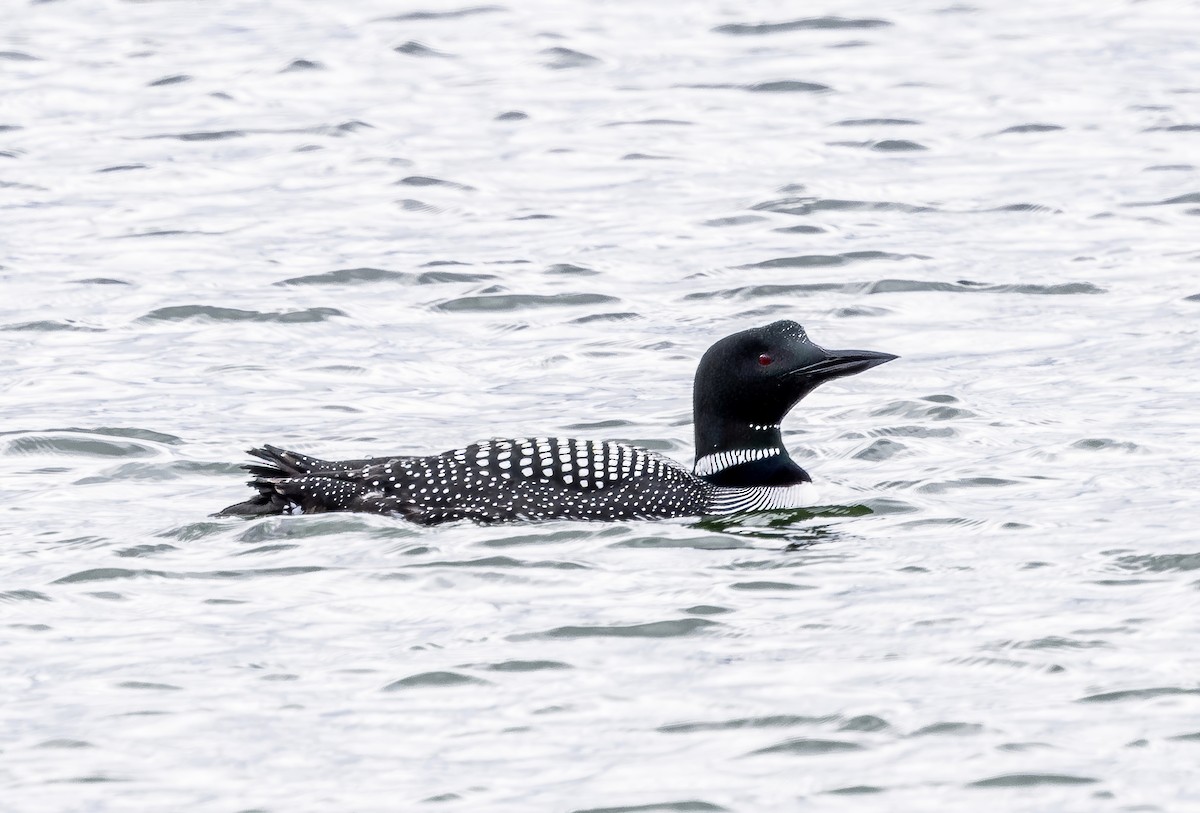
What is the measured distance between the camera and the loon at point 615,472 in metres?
7.81

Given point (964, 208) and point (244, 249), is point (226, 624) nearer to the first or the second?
point (244, 249)

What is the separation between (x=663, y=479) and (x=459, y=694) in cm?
187

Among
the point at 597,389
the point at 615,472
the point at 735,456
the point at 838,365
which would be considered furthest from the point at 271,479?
the point at 597,389

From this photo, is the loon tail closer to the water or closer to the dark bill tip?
the water

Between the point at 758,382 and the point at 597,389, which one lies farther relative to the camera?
the point at 597,389

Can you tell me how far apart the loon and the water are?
114 millimetres

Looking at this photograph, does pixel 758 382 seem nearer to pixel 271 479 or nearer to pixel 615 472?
pixel 615 472

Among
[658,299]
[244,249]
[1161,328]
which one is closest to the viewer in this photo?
[1161,328]

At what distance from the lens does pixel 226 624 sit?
6859mm

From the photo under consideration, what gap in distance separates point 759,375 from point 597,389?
2.13 m

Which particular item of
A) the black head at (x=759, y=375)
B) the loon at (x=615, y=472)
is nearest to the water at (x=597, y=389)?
the loon at (x=615, y=472)

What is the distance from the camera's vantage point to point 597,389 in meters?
10.2

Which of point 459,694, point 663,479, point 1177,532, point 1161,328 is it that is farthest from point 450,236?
point 459,694

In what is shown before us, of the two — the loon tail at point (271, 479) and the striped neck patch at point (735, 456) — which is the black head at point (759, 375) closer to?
the striped neck patch at point (735, 456)
